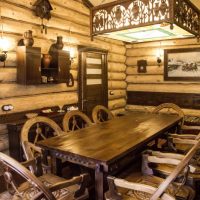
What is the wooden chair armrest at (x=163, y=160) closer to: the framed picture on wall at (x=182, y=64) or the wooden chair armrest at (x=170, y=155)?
the wooden chair armrest at (x=170, y=155)

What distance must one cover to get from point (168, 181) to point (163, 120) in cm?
224

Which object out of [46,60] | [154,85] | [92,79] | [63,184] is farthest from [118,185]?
[154,85]

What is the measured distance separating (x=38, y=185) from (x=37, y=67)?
2620 millimetres

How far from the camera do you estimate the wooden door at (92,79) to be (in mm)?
5156

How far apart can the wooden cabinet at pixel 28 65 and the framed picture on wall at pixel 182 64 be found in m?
3.42

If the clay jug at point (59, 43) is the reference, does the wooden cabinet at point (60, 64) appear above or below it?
below

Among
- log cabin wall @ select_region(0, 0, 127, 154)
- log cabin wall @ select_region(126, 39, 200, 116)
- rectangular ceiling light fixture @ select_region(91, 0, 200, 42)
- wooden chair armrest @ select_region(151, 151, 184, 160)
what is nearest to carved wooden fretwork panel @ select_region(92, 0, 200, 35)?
rectangular ceiling light fixture @ select_region(91, 0, 200, 42)

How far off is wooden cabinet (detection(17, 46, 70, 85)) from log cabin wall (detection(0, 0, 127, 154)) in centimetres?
16

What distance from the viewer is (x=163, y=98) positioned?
619cm

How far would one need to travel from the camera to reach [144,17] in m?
3.09

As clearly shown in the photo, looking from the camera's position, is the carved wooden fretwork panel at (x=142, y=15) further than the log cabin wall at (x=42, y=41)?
No

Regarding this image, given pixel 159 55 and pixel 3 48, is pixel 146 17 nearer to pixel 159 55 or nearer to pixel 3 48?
pixel 3 48

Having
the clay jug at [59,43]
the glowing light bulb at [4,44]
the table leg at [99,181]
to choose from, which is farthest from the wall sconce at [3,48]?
the table leg at [99,181]

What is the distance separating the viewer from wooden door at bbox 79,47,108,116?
516 cm
